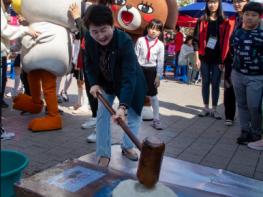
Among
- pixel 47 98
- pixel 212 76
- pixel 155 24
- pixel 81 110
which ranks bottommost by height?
pixel 81 110

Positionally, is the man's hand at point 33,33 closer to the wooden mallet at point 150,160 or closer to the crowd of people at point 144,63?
the crowd of people at point 144,63

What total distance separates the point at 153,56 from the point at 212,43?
1.00m

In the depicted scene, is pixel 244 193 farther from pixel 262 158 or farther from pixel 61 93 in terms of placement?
pixel 61 93

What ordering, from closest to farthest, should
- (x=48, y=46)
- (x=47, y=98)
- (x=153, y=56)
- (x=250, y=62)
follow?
(x=250, y=62) → (x=48, y=46) → (x=47, y=98) → (x=153, y=56)

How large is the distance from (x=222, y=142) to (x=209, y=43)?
5.06ft

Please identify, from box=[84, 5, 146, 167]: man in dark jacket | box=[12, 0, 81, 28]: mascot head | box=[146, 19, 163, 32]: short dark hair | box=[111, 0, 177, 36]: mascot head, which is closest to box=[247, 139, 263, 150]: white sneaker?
box=[84, 5, 146, 167]: man in dark jacket

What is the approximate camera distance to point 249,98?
407cm

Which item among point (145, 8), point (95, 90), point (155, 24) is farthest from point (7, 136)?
point (145, 8)

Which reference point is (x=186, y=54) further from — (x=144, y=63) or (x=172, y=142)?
(x=172, y=142)

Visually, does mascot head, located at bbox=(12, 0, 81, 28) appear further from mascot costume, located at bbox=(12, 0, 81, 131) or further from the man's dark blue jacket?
the man's dark blue jacket

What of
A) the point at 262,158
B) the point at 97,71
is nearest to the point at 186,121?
the point at 262,158

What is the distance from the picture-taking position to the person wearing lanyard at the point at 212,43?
5.10 meters

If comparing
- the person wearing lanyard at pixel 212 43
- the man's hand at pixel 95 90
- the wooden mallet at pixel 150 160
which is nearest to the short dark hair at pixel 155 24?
the person wearing lanyard at pixel 212 43

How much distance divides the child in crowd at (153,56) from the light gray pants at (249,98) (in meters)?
0.99
